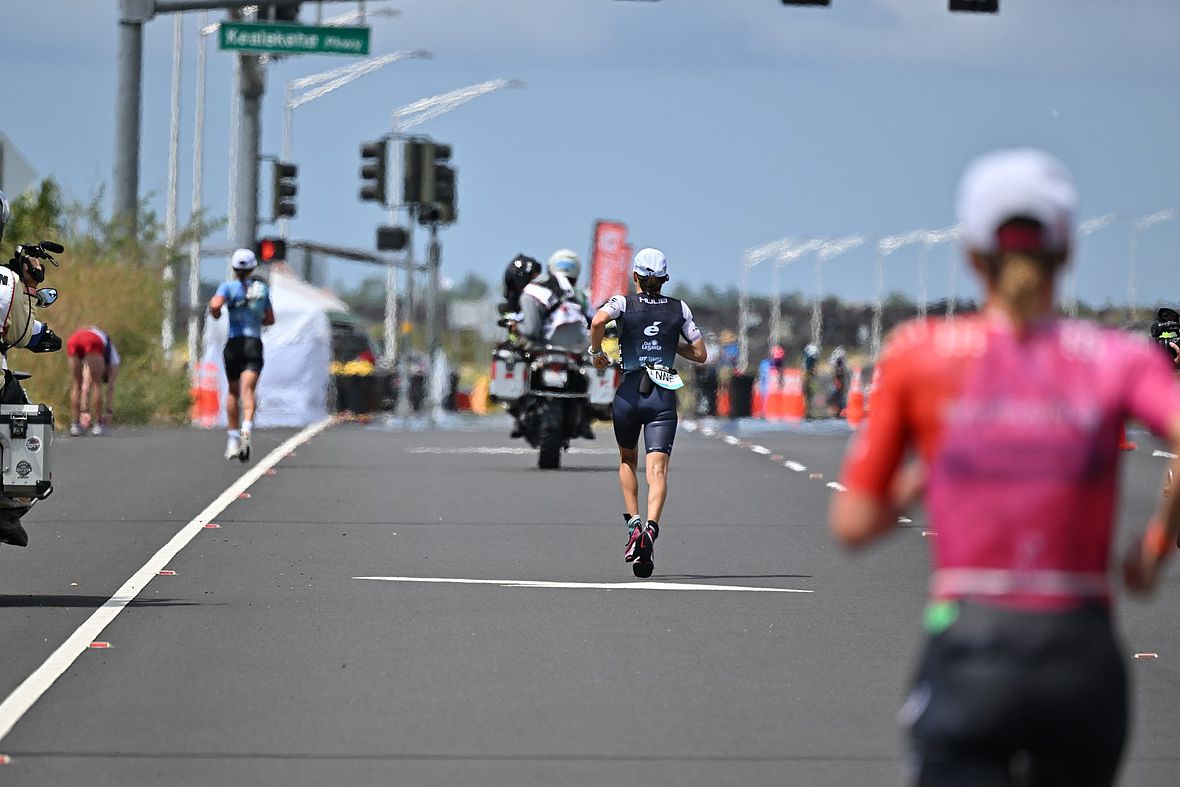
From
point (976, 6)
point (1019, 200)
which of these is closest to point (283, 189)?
point (976, 6)

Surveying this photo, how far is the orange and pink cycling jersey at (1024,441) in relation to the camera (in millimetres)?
4496

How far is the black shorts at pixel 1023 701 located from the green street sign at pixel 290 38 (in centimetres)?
2996

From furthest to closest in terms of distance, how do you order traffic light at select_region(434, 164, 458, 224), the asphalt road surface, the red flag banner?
the red flag banner
traffic light at select_region(434, 164, 458, 224)
the asphalt road surface

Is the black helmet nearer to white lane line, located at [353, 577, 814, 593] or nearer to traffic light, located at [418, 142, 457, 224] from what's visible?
white lane line, located at [353, 577, 814, 593]

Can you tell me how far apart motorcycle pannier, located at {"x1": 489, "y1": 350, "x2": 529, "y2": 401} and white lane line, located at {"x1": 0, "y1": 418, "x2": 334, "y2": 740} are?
4.68 meters

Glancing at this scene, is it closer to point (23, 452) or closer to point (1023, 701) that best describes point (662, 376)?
point (23, 452)

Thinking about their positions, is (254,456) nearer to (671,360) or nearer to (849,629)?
(671,360)

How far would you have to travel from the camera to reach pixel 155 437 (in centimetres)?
2853

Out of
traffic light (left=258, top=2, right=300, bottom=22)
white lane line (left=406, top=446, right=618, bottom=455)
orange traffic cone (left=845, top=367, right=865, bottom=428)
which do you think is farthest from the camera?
orange traffic cone (left=845, top=367, right=865, bottom=428)

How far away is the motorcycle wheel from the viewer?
23.7m

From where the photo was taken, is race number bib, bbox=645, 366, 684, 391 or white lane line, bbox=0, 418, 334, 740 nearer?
white lane line, bbox=0, 418, 334, 740

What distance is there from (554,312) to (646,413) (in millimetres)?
9670

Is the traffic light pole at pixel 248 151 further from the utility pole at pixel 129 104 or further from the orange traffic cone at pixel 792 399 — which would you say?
the orange traffic cone at pixel 792 399

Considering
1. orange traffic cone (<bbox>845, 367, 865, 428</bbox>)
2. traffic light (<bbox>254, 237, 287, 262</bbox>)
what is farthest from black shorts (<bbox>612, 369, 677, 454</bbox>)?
orange traffic cone (<bbox>845, 367, 865, 428</bbox>)
